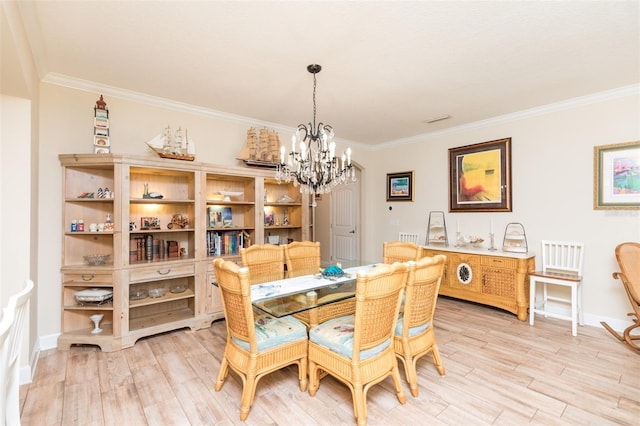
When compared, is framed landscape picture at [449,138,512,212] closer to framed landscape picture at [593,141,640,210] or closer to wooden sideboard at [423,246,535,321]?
wooden sideboard at [423,246,535,321]

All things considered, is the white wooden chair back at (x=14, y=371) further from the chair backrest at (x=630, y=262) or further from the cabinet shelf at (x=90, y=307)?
the chair backrest at (x=630, y=262)

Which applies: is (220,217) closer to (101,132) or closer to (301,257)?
(301,257)

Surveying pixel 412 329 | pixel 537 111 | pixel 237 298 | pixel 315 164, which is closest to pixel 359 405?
pixel 412 329

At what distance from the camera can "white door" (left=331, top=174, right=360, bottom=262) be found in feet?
19.8

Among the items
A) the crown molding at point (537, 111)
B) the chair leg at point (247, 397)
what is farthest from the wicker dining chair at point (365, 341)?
the crown molding at point (537, 111)

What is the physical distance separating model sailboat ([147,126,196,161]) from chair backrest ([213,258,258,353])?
1.83 meters

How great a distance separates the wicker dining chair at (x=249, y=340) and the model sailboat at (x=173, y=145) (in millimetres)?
1806

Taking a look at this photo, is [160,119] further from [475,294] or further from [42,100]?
[475,294]

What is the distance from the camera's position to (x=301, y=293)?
227 centimetres

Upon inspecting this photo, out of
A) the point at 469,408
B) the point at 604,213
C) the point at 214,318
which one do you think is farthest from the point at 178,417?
the point at 604,213

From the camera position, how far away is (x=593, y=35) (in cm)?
226

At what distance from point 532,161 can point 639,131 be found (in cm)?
97

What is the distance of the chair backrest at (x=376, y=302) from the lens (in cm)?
174

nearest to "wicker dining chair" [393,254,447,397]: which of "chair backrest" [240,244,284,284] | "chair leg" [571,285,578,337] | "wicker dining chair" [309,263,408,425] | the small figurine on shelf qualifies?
"wicker dining chair" [309,263,408,425]
